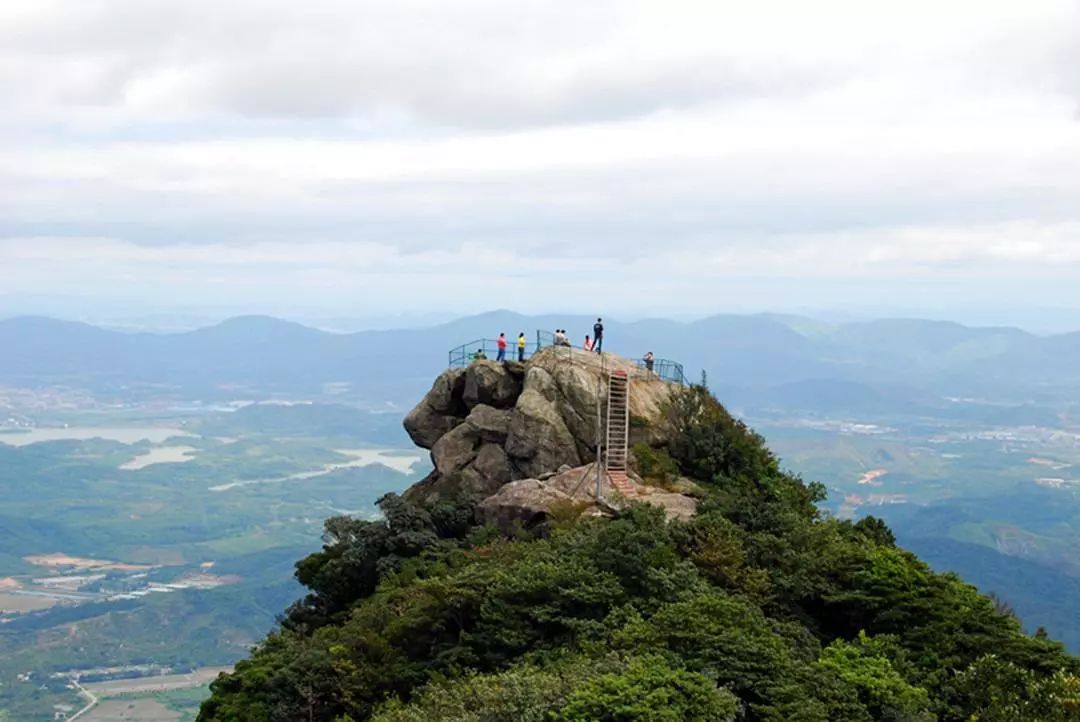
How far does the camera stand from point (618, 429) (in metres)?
40.2

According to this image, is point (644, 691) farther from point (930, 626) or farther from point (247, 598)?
point (247, 598)

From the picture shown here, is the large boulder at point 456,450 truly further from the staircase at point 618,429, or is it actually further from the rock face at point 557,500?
the staircase at point 618,429

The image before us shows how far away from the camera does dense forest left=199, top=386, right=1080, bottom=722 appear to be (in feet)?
73.3

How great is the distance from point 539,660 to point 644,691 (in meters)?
5.26

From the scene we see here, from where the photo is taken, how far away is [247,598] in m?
158

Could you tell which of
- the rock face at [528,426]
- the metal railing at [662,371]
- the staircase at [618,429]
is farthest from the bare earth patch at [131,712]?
the staircase at [618,429]

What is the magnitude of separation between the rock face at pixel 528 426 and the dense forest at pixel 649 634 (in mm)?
3050

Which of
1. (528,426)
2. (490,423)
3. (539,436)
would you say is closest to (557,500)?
(539,436)

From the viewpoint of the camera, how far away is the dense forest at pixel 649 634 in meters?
22.3

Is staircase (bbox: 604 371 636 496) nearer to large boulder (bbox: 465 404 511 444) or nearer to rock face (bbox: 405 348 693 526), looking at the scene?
rock face (bbox: 405 348 693 526)

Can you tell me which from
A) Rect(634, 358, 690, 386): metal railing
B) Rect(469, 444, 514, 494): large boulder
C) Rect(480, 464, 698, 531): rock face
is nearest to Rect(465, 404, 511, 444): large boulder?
Rect(469, 444, 514, 494): large boulder

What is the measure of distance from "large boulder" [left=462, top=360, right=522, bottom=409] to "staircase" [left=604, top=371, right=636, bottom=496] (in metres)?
4.22

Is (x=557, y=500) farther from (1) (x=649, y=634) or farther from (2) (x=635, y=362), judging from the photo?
(1) (x=649, y=634)

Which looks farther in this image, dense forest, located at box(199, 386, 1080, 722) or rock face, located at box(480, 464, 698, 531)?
rock face, located at box(480, 464, 698, 531)
